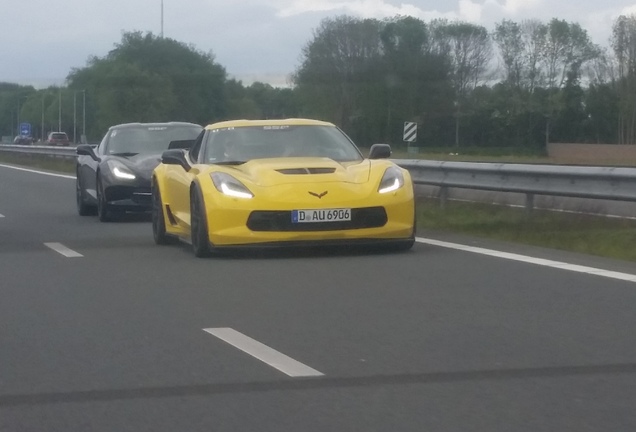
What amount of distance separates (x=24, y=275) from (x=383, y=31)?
20.2 metres

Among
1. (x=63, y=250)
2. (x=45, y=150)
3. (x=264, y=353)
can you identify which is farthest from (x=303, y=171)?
(x=45, y=150)

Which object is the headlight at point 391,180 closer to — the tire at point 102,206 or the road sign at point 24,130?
the tire at point 102,206

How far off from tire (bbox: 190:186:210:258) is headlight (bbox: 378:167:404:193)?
4.99 feet

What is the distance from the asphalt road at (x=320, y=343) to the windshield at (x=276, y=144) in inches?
38.9

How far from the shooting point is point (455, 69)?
2741 cm

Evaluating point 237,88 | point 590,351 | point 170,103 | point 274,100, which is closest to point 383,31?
point 274,100

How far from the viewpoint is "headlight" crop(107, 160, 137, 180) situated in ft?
56.5

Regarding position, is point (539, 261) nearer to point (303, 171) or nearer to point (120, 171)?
point (303, 171)

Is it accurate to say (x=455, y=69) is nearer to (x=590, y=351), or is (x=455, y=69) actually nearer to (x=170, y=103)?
(x=170, y=103)

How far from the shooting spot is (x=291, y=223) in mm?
10992

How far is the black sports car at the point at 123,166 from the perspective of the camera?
17125mm

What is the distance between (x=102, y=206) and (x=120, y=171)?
523 millimetres

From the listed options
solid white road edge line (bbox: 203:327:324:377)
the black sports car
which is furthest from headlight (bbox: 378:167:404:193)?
the black sports car

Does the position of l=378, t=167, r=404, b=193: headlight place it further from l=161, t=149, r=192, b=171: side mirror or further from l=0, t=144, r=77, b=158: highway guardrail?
l=0, t=144, r=77, b=158: highway guardrail
